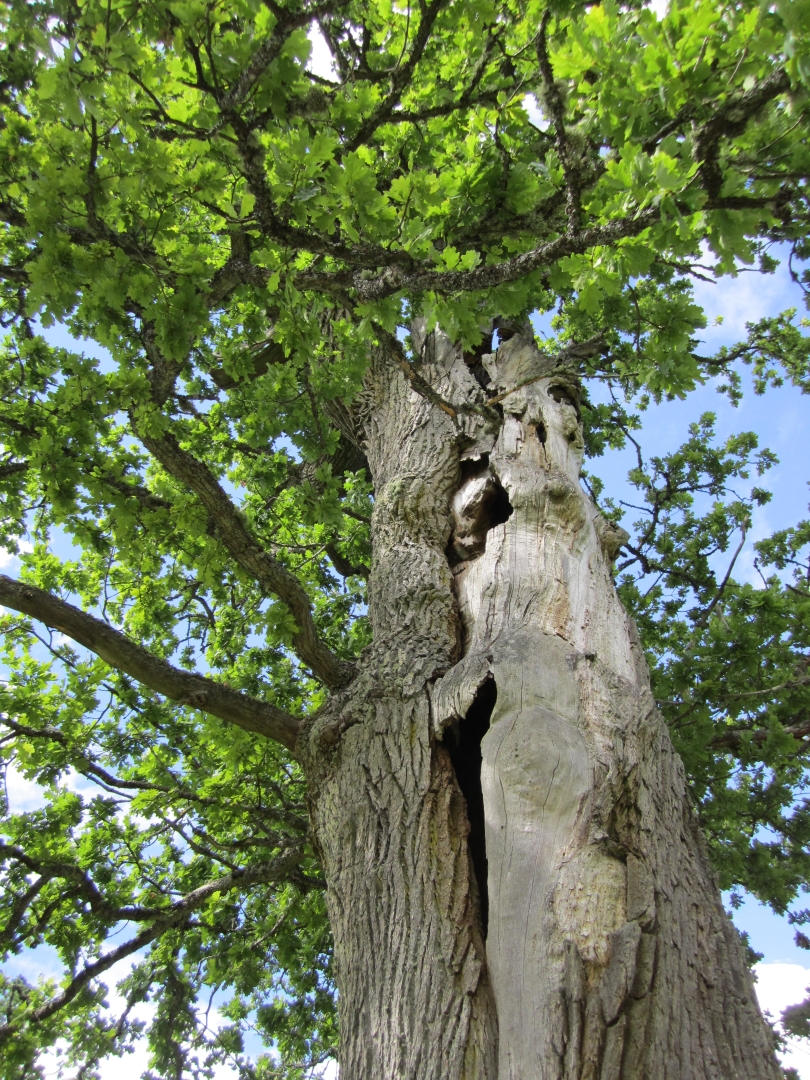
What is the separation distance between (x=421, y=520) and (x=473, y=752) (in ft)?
5.83

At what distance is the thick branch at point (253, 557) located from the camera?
375 cm

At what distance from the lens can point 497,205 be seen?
3.32 m

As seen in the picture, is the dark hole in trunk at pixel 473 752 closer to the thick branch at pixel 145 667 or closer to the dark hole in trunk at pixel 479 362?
the thick branch at pixel 145 667

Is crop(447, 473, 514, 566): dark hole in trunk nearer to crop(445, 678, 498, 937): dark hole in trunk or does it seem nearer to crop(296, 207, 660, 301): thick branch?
crop(445, 678, 498, 937): dark hole in trunk

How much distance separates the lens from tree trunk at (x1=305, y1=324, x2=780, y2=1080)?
6.86 ft

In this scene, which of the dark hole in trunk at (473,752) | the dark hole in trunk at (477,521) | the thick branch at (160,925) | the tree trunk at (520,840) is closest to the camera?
the tree trunk at (520,840)

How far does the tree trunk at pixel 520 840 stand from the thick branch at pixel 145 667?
287 mm

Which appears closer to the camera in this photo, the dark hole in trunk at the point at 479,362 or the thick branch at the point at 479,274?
the thick branch at the point at 479,274

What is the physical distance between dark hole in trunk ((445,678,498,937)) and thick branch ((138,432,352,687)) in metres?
0.84

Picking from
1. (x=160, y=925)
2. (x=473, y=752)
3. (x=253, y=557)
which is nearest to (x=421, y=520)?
(x=253, y=557)

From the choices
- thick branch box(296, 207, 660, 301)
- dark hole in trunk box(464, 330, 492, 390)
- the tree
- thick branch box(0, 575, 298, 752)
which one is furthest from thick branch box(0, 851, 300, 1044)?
dark hole in trunk box(464, 330, 492, 390)

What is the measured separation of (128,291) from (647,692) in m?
2.93

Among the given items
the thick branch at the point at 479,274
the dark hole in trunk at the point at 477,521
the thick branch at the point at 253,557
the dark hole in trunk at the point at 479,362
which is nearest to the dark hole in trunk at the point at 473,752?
the thick branch at the point at 253,557

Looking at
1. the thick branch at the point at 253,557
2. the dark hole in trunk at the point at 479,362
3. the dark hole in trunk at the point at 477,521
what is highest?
the dark hole in trunk at the point at 479,362
